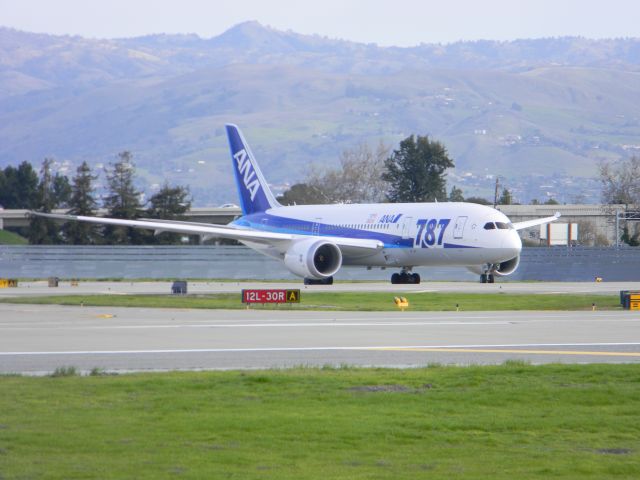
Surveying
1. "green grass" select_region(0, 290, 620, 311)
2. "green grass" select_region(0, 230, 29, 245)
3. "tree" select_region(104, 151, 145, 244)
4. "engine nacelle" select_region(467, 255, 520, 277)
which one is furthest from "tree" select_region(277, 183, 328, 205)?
"green grass" select_region(0, 290, 620, 311)

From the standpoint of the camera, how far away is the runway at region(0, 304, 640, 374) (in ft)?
70.2

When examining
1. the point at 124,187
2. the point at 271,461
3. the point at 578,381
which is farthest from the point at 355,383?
the point at 124,187

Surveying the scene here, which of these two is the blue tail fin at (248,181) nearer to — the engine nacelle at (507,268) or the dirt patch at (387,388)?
the engine nacelle at (507,268)

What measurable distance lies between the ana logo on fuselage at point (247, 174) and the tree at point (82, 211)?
39.1 m

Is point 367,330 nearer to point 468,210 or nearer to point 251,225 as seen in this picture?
point 468,210

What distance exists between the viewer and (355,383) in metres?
17.5

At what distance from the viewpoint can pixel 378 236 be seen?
5291cm

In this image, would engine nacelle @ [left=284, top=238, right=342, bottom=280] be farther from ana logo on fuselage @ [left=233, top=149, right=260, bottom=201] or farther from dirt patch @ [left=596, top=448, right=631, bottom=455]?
dirt patch @ [left=596, top=448, right=631, bottom=455]

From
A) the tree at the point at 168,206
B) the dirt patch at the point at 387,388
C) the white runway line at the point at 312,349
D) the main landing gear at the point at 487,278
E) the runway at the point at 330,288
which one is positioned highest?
the tree at the point at 168,206

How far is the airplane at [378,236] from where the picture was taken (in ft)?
161

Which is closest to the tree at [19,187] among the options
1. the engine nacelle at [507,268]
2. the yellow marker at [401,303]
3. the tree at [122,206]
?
the tree at [122,206]

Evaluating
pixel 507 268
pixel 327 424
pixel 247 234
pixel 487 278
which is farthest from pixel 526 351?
pixel 247 234

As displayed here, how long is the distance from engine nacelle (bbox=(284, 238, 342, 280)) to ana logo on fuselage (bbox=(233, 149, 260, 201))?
8.08m

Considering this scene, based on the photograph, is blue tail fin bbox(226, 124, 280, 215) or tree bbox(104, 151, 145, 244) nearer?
blue tail fin bbox(226, 124, 280, 215)
